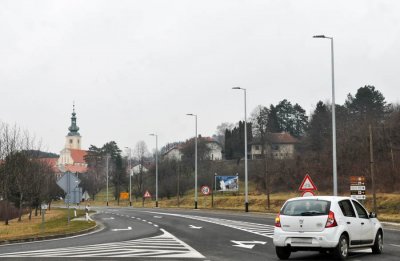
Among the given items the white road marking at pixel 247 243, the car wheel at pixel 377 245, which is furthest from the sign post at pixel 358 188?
the car wheel at pixel 377 245

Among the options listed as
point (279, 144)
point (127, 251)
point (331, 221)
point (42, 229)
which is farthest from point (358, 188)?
point (279, 144)

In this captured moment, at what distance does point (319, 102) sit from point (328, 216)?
118 m

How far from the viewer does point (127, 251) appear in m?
16.8

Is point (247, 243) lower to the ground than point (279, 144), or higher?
lower

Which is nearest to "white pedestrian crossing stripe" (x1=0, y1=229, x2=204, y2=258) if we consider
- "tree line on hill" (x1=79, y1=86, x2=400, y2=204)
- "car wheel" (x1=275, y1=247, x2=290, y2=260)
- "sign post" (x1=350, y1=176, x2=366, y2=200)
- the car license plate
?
"car wheel" (x1=275, y1=247, x2=290, y2=260)

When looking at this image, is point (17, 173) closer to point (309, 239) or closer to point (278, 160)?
point (309, 239)

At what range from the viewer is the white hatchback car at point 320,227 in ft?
45.3

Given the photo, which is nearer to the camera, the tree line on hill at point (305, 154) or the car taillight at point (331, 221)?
the car taillight at point (331, 221)

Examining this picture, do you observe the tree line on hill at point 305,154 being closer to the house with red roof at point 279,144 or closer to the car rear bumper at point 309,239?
the house with red roof at point 279,144

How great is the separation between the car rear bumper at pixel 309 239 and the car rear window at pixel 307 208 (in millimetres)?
458

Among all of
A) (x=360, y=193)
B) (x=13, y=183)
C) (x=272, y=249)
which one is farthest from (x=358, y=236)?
(x=13, y=183)

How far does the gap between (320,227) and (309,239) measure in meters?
0.37

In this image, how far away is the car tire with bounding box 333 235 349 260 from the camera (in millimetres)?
13781

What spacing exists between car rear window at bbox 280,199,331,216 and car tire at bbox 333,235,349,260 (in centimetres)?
74
